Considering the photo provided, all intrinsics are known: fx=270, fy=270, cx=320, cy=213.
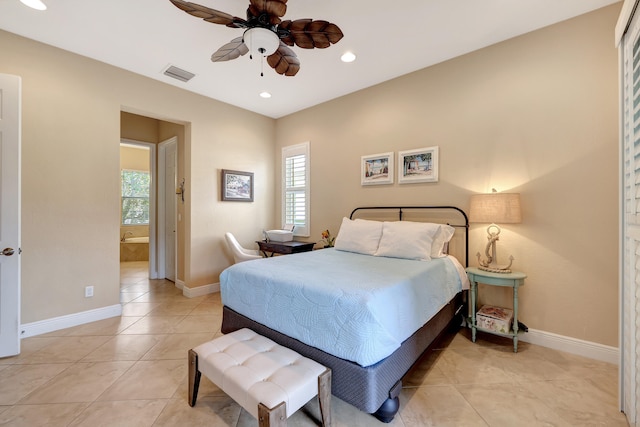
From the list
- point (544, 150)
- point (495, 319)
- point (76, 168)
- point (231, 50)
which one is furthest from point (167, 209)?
point (544, 150)

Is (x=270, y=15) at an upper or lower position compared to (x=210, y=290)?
upper

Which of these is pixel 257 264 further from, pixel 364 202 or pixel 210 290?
pixel 210 290

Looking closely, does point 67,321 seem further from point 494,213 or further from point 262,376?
point 494,213

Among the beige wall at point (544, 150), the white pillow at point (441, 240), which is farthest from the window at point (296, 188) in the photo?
the white pillow at point (441, 240)

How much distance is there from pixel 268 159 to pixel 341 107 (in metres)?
1.64

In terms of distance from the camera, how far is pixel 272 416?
1.20m

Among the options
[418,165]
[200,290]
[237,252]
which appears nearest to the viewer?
[418,165]

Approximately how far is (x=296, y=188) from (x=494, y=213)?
302cm

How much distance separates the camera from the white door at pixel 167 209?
467 centimetres

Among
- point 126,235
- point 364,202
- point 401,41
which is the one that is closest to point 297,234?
point 364,202

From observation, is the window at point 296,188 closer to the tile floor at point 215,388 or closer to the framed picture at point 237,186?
the framed picture at point 237,186

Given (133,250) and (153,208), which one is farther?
(133,250)

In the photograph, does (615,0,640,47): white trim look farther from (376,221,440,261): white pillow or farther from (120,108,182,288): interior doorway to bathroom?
(120,108,182,288): interior doorway to bathroom

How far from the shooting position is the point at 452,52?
288cm
